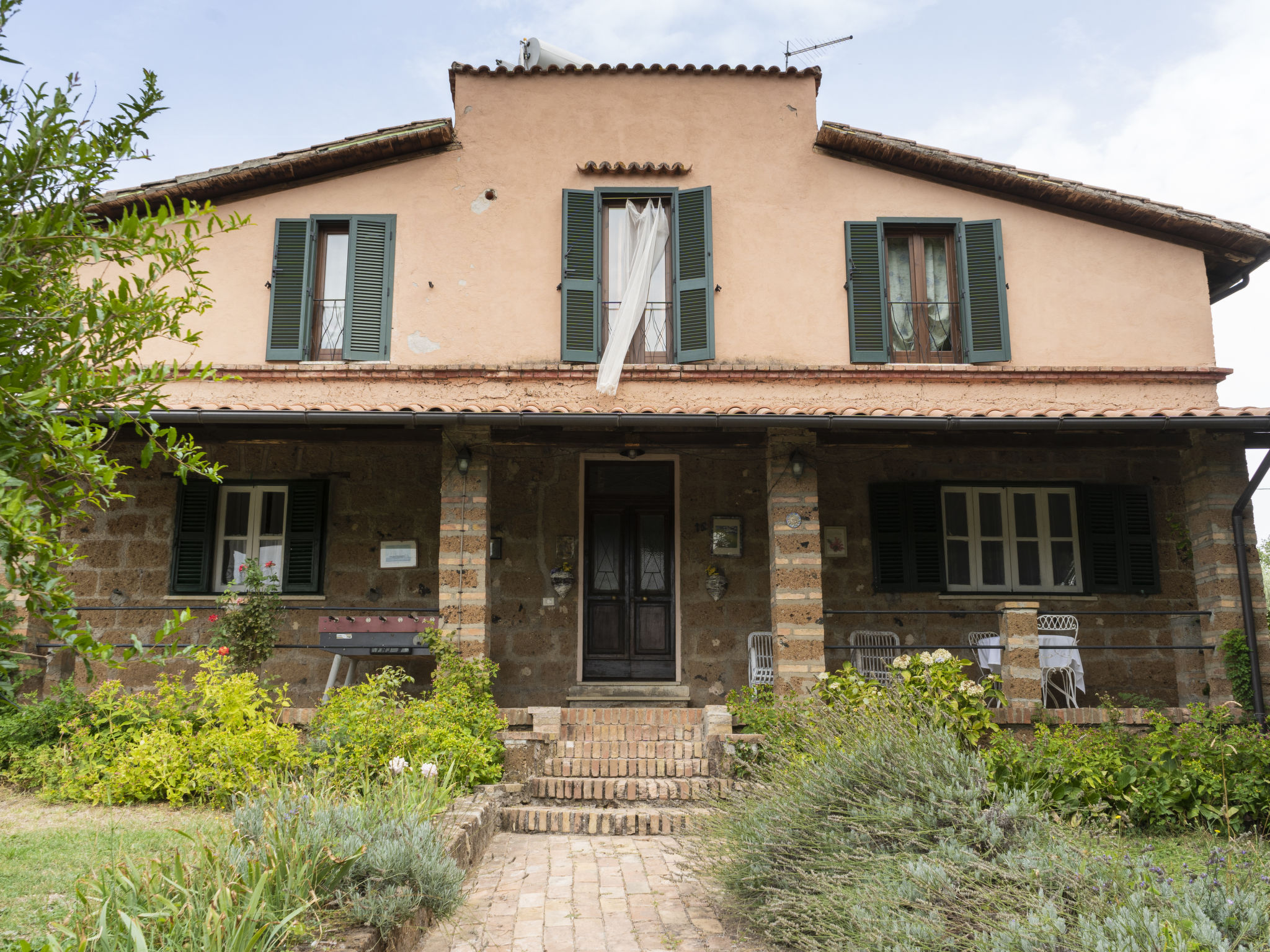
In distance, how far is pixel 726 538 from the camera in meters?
9.87

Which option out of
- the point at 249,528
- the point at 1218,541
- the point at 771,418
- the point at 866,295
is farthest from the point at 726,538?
the point at 249,528

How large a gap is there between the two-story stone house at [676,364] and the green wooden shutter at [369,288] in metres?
0.03

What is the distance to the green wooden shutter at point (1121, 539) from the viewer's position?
9750 millimetres

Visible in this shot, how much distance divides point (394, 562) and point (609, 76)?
5.96 m

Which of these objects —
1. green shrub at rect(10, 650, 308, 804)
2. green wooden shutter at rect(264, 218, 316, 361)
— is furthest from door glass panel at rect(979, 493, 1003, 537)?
green wooden shutter at rect(264, 218, 316, 361)

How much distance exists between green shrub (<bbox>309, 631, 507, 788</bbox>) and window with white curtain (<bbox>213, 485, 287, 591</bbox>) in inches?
108

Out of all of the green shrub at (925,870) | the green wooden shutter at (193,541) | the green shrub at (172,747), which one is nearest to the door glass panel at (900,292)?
the green shrub at (925,870)

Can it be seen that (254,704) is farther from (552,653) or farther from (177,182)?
(177,182)

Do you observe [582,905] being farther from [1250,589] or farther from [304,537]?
[1250,589]

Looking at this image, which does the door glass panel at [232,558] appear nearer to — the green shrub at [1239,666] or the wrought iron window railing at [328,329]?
the wrought iron window railing at [328,329]

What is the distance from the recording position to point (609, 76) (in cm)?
1083

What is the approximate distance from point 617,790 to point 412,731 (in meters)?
1.61

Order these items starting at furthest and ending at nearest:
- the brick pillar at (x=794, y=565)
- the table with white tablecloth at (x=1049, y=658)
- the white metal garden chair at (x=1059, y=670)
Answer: the white metal garden chair at (x=1059, y=670) → the table with white tablecloth at (x=1049, y=658) → the brick pillar at (x=794, y=565)

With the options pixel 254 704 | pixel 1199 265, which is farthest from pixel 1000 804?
pixel 1199 265
